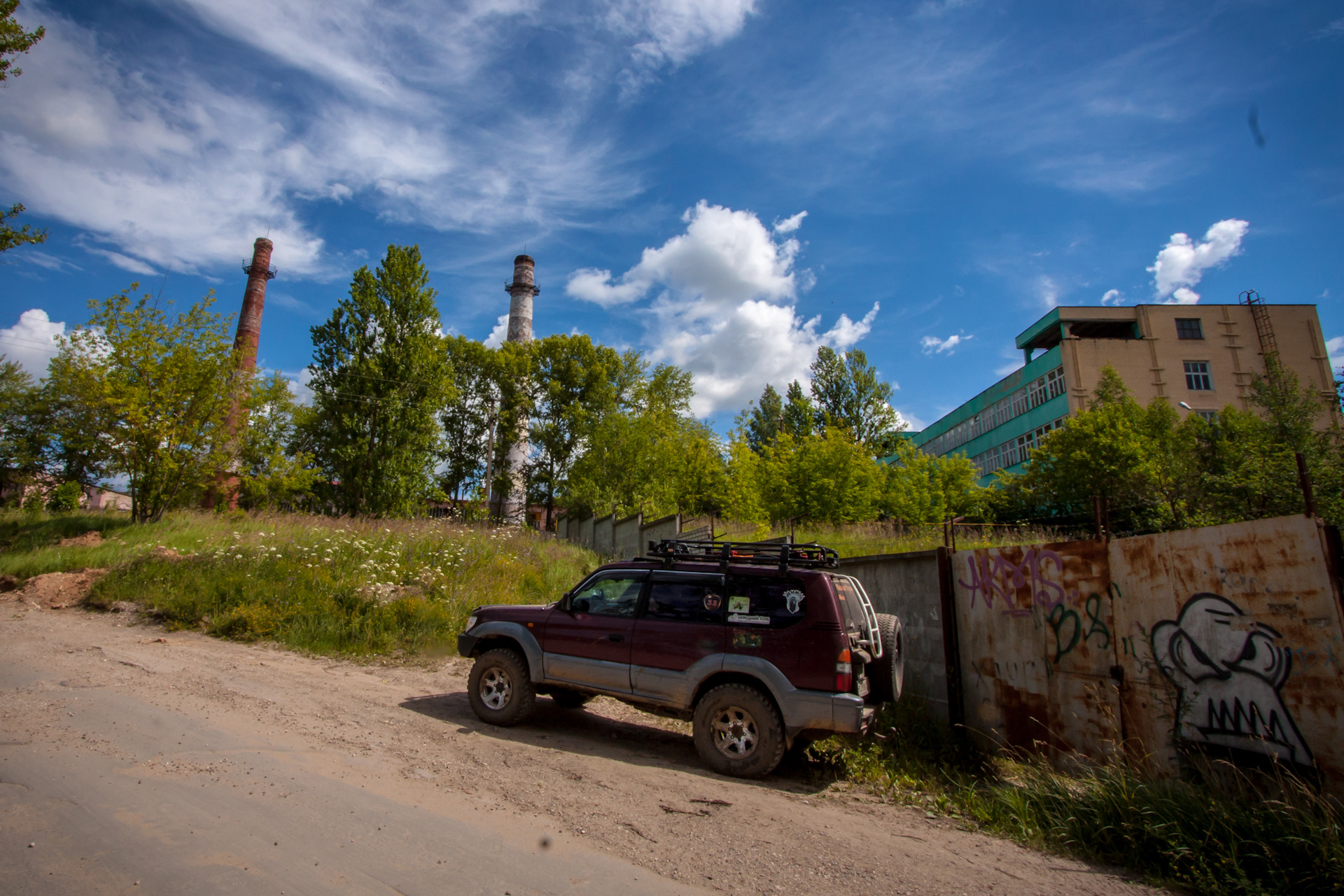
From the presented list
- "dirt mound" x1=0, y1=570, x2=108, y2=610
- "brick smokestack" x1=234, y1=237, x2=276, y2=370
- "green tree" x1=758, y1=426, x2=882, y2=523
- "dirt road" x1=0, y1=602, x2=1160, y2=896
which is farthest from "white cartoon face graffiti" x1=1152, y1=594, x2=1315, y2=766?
"brick smokestack" x1=234, y1=237, x2=276, y2=370

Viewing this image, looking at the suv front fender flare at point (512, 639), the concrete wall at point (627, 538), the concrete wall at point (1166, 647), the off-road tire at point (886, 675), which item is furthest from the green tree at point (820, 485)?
the suv front fender flare at point (512, 639)

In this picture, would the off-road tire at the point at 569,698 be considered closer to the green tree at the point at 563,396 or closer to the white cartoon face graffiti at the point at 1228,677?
the white cartoon face graffiti at the point at 1228,677

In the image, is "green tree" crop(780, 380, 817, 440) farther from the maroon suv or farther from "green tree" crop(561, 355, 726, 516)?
the maroon suv

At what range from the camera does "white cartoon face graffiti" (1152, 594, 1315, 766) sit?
4.33m

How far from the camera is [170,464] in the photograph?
52.3ft

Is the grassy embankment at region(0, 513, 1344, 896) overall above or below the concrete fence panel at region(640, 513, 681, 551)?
below

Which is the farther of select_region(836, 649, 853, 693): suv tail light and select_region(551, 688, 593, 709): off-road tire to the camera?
select_region(551, 688, 593, 709): off-road tire

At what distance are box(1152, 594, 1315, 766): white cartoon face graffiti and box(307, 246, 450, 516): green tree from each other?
92.7 feet

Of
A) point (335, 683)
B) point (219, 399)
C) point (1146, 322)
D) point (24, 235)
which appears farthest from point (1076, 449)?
point (24, 235)

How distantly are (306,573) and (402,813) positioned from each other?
9.19 meters

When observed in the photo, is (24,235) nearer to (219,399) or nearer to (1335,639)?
(219,399)

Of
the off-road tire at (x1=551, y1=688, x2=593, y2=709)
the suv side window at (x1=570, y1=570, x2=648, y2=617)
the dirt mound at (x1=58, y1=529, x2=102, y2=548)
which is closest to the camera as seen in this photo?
the suv side window at (x1=570, y1=570, x2=648, y2=617)

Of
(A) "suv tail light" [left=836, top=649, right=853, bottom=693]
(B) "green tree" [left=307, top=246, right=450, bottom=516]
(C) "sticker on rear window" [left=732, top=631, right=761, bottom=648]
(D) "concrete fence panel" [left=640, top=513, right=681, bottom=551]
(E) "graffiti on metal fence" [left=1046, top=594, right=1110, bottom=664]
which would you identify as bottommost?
(A) "suv tail light" [left=836, top=649, right=853, bottom=693]

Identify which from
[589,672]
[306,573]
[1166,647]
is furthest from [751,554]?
[306,573]
